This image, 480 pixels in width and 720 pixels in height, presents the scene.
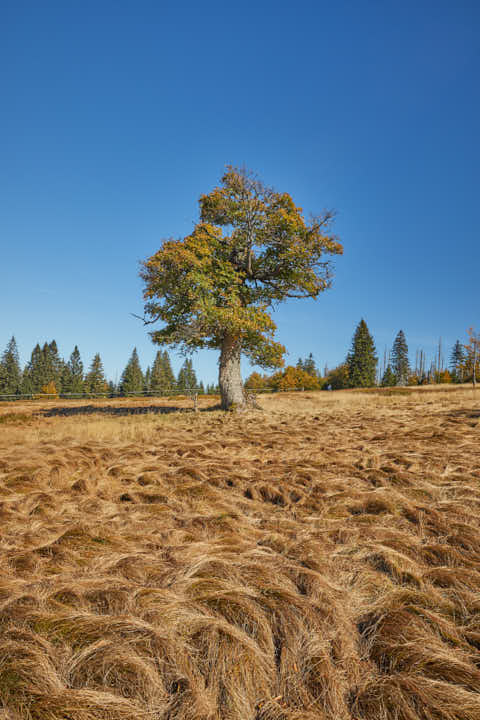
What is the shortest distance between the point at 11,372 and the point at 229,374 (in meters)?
71.2

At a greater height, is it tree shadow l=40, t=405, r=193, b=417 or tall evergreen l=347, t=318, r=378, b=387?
tall evergreen l=347, t=318, r=378, b=387

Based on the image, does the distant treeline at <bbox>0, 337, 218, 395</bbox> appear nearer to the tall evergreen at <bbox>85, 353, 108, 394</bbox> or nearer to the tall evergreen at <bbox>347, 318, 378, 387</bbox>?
the tall evergreen at <bbox>85, 353, 108, 394</bbox>

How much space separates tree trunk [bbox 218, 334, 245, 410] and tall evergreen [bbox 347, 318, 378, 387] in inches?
1960

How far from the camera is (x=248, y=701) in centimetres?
137

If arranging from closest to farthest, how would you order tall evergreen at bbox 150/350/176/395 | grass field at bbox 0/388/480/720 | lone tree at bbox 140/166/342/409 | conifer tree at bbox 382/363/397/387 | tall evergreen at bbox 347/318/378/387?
1. grass field at bbox 0/388/480/720
2. lone tree at bbox 140/166/342/409
3. tall evergreen at bbox 347/318/378/387
4. conifer tree at bbox 382/363/397/387
5. tall evergreen at bbox 150/350/176/395

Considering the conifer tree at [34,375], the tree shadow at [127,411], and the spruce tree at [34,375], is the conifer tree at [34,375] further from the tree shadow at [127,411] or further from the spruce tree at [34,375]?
the tree shadow at [127,411]

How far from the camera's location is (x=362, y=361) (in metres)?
60.5

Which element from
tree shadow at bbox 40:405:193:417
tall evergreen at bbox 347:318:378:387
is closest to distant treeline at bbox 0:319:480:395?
tall evergreen at bbox 347:318:378:387

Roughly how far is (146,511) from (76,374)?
8346 centimetres

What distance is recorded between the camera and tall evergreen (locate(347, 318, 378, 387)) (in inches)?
2366

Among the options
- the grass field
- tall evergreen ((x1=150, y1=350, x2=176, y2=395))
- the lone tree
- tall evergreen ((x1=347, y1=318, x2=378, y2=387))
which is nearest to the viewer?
the grass field

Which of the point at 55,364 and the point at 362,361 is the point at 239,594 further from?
the point at 55,364

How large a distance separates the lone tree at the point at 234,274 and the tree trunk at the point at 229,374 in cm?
4

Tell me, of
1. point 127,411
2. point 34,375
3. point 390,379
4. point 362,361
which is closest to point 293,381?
point 362,361
